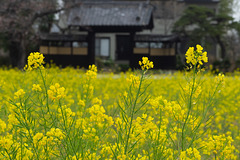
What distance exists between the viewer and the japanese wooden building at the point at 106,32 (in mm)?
18156

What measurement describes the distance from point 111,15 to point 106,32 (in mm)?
1223

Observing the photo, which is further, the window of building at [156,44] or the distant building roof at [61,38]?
the window of building at [156,44]

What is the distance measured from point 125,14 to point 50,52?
17.6ft

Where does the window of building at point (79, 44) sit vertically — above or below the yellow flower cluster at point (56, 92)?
above

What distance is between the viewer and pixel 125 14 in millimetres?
18562

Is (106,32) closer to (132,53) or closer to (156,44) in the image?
(132,53)

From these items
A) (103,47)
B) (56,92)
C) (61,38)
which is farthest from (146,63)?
(103,47)

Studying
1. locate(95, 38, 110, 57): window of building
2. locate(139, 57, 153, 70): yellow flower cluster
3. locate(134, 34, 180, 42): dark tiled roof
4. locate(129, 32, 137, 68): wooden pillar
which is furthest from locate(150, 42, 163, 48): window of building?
locate(139, 57, 153, 70): yellow flower cluster

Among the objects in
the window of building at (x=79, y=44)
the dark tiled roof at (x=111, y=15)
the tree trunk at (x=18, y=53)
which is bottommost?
the tree trunk at (x=18, y=53)

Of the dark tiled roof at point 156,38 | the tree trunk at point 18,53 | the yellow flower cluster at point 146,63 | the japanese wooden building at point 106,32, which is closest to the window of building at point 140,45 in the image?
the japanese wooden building at point 106,32

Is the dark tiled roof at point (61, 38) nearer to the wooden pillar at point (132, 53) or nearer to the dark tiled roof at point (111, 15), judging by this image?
the dark tiled roof at point (111, 15)

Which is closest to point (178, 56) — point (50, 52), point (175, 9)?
point (175, 9)

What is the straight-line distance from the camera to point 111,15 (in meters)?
18.7

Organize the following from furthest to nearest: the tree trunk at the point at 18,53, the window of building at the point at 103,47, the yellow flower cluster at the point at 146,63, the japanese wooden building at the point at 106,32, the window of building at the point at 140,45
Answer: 1. the window of building at the point at 103,47
2. the window of building at the point at 140,45
3. the japanese wooden building at the point at 106,32
4. the tree trunk at the point at 18,53
5. the yellow flower cluster at the point at 146,63
